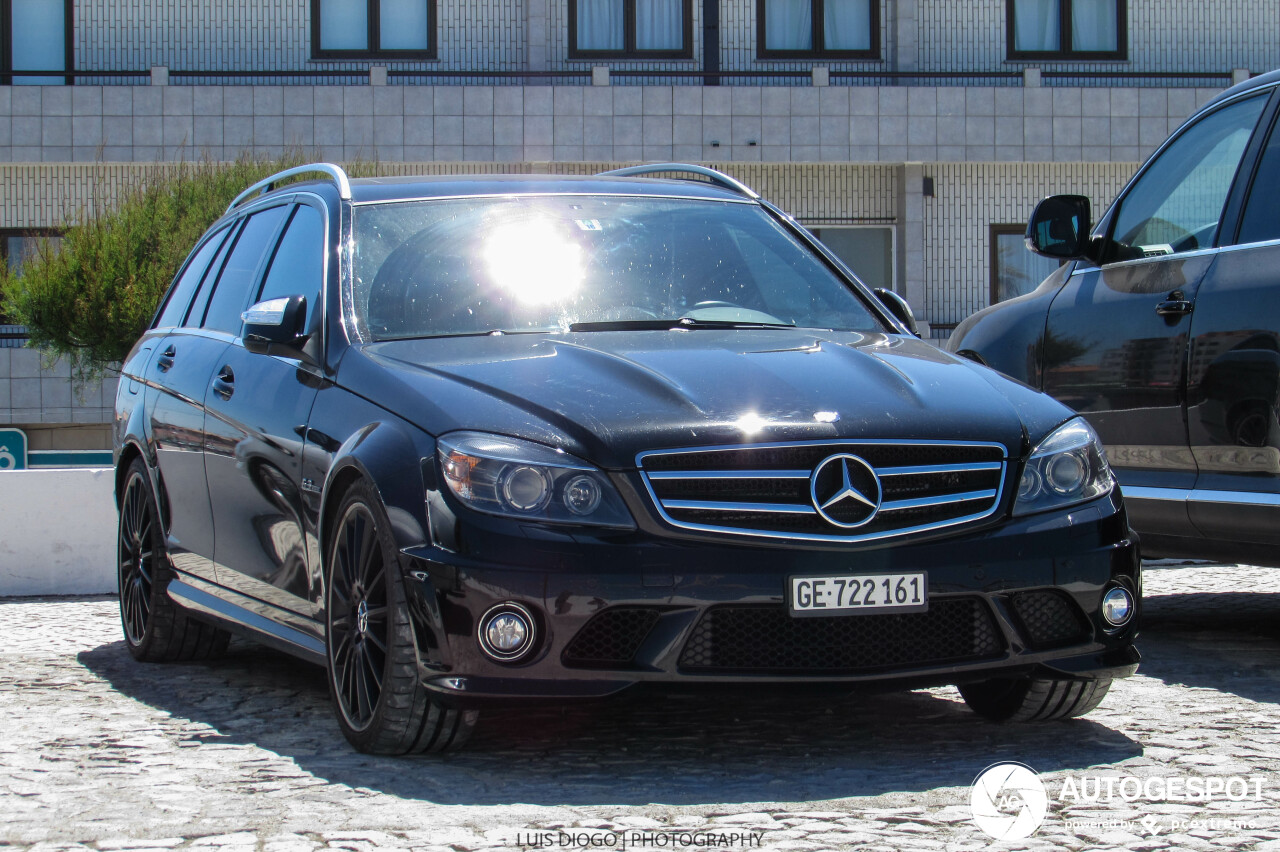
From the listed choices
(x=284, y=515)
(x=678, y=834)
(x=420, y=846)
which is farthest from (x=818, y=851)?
(x=284, y=515)

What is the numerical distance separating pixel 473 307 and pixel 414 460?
104 centimetres

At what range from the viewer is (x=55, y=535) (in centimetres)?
948

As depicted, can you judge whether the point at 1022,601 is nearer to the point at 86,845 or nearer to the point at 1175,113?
the point at 86,845

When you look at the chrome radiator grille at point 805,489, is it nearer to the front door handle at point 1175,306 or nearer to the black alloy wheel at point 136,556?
the front door handle at point 1175,306

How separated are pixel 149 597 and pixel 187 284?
4.42 ft

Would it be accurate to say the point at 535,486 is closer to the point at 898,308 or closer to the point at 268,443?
the point at 268,443

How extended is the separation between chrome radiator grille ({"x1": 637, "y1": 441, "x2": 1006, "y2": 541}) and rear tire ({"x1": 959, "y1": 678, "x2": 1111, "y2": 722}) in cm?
70

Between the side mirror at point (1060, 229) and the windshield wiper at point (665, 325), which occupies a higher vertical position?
the side mirror at point (1060, 229)

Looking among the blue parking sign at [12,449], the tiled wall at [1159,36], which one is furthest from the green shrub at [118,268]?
the tiled wall at [1159,36]

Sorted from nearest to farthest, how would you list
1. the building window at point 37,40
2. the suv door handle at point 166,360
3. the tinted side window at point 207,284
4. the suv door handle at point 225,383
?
the suv door handle at point 225,383, the suv door handle at point 166,360, the tinted side window at point 207,284, the building window at point 37,40

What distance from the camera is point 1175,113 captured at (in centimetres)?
2794

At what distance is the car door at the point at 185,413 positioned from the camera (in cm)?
602

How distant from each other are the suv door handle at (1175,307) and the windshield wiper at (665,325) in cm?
150

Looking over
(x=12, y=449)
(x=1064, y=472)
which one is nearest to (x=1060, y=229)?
(x=1064, y=472)
